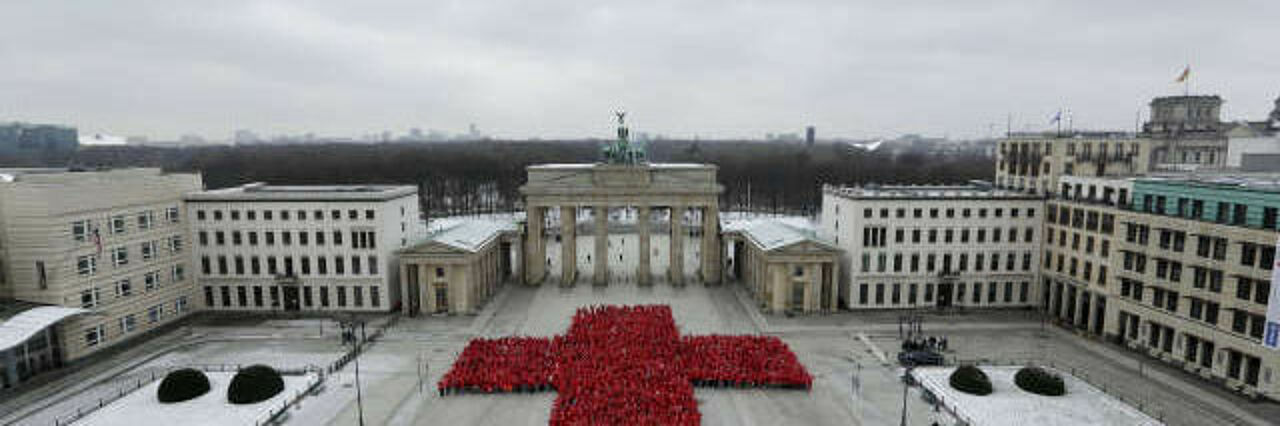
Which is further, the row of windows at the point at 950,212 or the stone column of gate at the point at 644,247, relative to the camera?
the stone column of gate at the point at 644,247

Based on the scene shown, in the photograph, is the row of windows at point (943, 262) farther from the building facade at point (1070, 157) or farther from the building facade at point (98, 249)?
the building facade at point (98, 249)

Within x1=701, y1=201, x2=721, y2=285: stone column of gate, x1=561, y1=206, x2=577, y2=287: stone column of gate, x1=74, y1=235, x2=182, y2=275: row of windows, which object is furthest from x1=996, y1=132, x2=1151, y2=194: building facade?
x1=74, y1=235, x2=182, y2=275: row of windows

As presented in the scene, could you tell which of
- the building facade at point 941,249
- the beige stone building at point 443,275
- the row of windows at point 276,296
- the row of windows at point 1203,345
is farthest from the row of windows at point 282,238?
the row of windows at point 1203,345

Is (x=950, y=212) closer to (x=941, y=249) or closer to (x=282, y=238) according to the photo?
(x=941, y=249)

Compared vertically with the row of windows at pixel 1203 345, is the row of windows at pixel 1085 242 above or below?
above

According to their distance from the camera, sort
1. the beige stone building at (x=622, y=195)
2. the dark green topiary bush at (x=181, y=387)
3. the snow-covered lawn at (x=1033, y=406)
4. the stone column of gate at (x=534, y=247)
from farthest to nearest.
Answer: the stone column of gate at (x=534, y=247) → the beige stone building at (x=622, y=195) → the dark green topiary bush at (x=181, y=387) → the snow-covered lawn at (x=1033, y=406)

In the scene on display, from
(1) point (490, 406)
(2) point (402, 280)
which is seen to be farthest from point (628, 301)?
(1) point (490, 406)

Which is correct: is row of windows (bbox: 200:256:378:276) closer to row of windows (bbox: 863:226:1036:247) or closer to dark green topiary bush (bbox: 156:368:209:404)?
dark green topiary bush (bbox: 156:368:209:404)
